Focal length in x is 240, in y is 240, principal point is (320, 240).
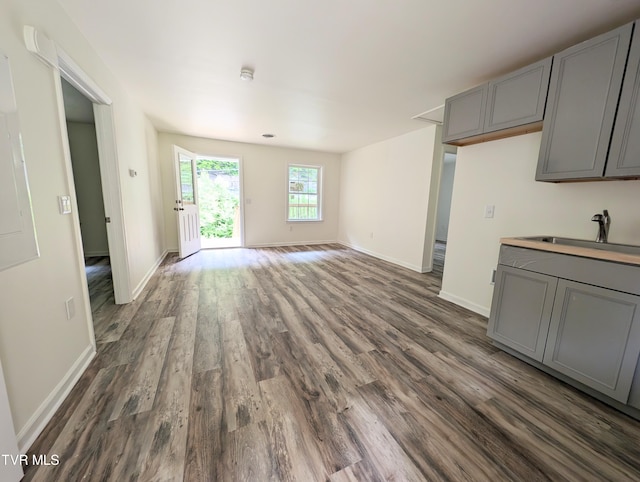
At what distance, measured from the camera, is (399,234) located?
4.46m

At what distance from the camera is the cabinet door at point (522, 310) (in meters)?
1.70

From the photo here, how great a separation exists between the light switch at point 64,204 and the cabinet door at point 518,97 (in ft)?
10.8

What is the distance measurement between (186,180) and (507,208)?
4895mm

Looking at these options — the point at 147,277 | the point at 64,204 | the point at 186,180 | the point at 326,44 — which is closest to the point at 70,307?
the point at 64,204

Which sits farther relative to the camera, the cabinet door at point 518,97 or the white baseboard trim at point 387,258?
the white baseboard trim at point 387,258

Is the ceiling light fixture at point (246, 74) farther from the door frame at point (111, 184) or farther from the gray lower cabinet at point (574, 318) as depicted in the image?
the gray lower cabinet at point (574, 318)

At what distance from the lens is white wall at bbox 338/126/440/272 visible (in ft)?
13.0

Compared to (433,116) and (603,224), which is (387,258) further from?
(603,224)

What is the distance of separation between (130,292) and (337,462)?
2.69m

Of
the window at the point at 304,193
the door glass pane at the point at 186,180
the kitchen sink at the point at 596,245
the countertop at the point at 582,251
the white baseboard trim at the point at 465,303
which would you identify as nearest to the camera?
the countertop at the point at 582,251

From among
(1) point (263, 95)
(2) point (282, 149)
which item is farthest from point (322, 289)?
(2) point (282, 149)

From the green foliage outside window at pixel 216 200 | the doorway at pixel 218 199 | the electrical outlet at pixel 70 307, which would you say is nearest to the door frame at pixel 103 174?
the electrical outlet at pixel 70 307

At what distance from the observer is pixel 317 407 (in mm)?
1392

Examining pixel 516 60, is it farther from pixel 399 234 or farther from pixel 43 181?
pixel 43 181
